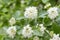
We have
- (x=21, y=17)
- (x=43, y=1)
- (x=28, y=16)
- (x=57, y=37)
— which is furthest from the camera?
(x=43, y=1)

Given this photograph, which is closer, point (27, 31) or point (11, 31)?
point (27, 31)

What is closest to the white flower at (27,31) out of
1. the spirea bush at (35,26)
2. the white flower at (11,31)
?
Answer: the spirea bush at (35,26)

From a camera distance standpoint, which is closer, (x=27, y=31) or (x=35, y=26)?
(x=27, y=31)

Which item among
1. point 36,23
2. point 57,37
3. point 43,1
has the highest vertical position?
point 43,1

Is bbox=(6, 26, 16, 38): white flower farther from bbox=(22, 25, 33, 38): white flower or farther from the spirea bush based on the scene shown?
bbox=(22, 25, 33, 38): white flower

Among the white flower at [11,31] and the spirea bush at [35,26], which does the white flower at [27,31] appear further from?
the white flower at [11,31]

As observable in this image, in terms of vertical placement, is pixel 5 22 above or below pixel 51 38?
above

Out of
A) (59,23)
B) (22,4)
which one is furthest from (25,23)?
(22,4)

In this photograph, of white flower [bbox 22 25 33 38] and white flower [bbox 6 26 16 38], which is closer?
white flower [bbox 22 25 33 38]

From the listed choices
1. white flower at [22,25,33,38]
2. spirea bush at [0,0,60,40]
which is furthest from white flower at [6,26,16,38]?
white flower at [22,25,33,38]

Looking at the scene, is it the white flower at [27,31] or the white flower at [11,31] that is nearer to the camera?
the white flower at [27,31]

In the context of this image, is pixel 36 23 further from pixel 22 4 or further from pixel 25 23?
pixel 22 4
